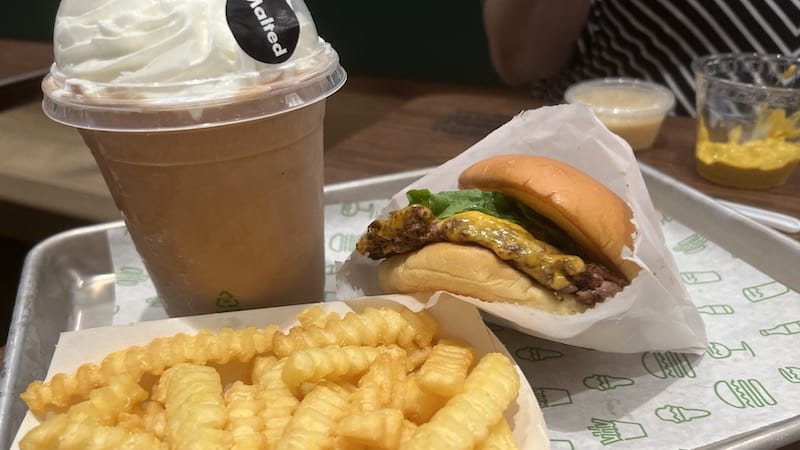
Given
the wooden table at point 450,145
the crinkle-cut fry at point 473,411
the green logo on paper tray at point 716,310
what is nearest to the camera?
the crinkle-cut fry at point 473,411

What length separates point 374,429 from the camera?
0.70 m

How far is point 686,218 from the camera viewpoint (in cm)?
146

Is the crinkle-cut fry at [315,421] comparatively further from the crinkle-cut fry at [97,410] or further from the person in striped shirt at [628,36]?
the person in striped shirt at [628,36]

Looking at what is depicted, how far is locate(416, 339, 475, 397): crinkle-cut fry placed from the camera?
2.58ft

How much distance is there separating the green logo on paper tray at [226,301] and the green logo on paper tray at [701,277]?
2.91 feet

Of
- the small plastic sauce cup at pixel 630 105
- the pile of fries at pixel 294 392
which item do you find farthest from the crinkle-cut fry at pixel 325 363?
the small plastic sauce cup at pixel 630 105

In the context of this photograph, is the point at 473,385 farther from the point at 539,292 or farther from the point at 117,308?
the point at 117,308

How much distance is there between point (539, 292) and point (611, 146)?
0.36 metres

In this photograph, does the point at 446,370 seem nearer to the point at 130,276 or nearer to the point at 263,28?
the point at 263,28

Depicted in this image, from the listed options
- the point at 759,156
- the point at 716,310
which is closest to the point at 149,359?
the point at 716,310

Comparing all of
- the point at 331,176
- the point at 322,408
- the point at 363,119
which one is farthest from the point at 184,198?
the point at 363,119

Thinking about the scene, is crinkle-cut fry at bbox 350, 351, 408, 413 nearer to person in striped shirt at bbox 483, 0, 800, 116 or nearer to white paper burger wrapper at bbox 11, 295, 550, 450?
white paper burger wrapper at bbox 11, 295, 550, 450

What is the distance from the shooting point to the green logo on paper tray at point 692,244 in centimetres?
137

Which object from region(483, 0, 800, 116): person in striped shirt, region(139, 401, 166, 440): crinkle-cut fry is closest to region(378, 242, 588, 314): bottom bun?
region(139, 401, 166, 440): crinkle-cut fry
